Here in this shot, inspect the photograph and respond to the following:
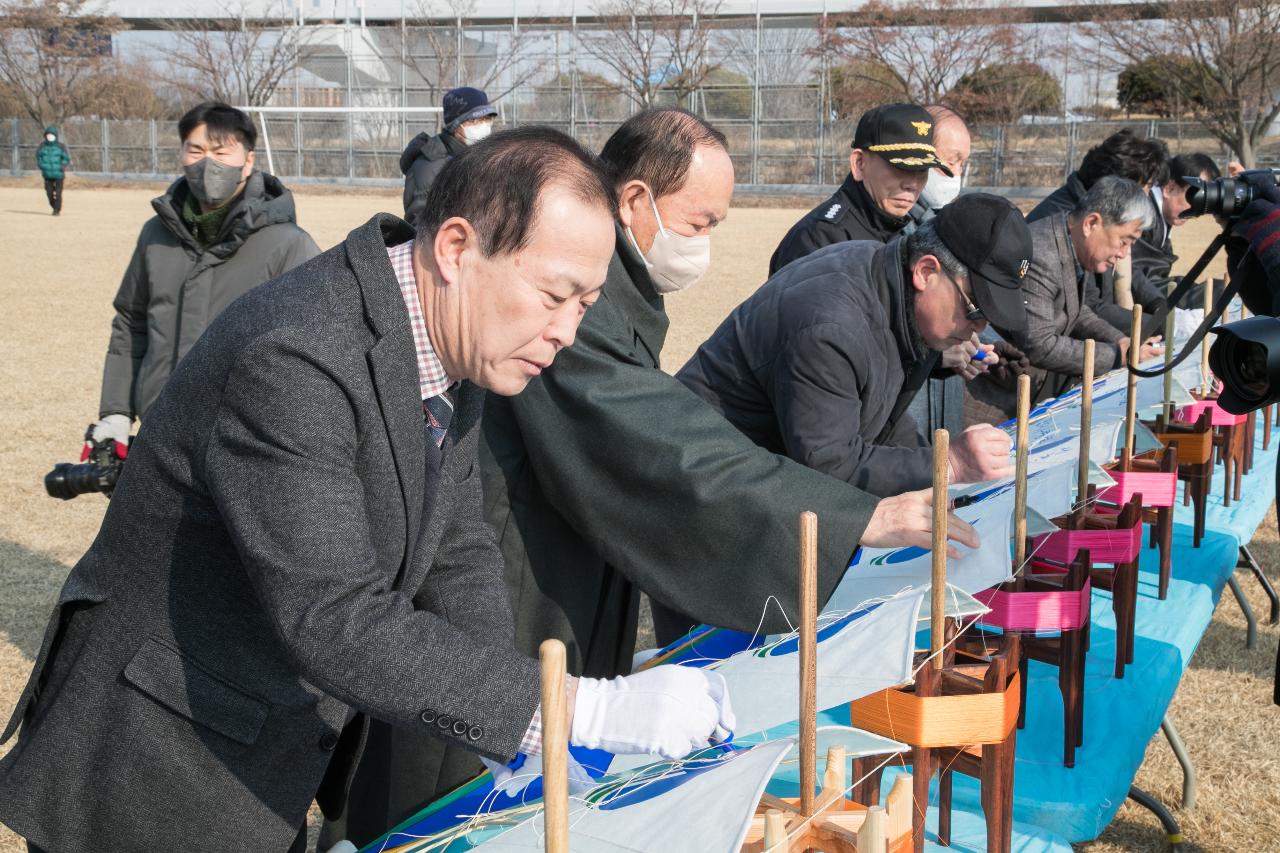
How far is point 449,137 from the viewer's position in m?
5.95

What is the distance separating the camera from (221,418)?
125 cm

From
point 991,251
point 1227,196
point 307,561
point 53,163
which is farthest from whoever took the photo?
point 53,163

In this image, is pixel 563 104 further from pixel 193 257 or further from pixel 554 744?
pixel 554 744

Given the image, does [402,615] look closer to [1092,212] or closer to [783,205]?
[1092,212]

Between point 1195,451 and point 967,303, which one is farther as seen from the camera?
point 1195,451

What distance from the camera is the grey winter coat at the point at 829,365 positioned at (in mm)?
2414

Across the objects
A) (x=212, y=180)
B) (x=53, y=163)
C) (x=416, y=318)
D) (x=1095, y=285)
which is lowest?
(x=1095, y=285)

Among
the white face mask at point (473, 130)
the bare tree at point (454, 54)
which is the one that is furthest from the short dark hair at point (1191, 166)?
the bare tree at point (454, 54)

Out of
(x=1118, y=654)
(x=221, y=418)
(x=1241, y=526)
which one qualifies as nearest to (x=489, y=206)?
(x=221, y=418)

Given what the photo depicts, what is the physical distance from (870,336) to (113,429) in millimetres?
2047

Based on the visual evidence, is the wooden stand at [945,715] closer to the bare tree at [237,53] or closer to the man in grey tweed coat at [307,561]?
the man in grey tweed coat at [307,561]

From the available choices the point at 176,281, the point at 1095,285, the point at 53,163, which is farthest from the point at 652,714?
the point at 53,163

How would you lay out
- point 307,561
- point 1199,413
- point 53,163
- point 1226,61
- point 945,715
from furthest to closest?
1. point 1226,61
2. point 53,163
3. point 1199,413
4. point 945,715
5. point 307,561

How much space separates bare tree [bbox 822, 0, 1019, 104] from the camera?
30.2m
